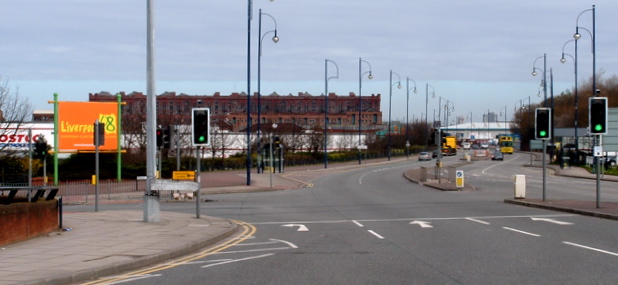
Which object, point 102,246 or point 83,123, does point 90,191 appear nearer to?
point 83,123

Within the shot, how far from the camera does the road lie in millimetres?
11227


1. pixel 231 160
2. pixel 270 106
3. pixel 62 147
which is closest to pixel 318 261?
pixel 62 147

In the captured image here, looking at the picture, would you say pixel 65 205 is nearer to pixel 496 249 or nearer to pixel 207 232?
pixel 207 232

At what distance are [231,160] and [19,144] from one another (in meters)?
24.5

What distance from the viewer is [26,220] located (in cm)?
1564

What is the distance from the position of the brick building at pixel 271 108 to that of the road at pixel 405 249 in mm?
52857

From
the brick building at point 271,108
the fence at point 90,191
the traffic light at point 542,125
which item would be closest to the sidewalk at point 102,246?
the traffic light at point 542,125

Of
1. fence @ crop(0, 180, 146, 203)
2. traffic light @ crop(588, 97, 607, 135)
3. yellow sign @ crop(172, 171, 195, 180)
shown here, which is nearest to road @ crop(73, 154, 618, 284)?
yellow sign @ crop(172, 171, 195, 180)

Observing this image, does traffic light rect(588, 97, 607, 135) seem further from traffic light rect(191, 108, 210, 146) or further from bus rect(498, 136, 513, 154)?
bus rect(498, 136, 513, 154)

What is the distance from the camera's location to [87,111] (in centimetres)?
5231

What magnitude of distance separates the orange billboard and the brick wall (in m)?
35.3

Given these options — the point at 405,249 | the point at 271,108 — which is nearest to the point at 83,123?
the point at 405,249

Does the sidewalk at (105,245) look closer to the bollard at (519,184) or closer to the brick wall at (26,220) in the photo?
the brick wall at (26,220)

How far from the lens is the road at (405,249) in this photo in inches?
442
